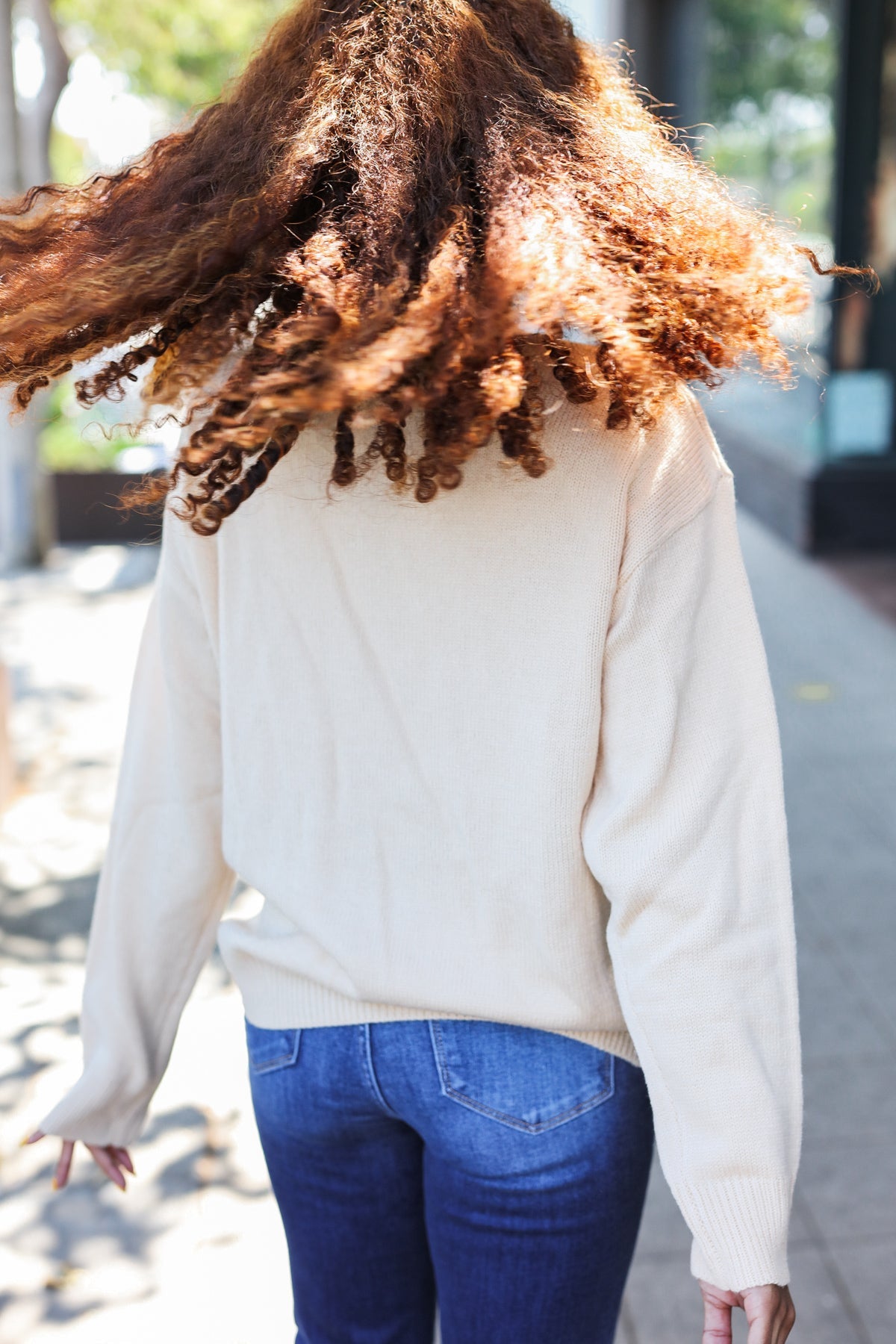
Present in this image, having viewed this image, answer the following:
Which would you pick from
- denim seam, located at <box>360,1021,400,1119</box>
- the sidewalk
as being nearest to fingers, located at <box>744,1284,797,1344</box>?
denim seam, located at <box>360,1021,400,1119</box>

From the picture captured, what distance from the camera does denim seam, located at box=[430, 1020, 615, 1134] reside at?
1.29 m

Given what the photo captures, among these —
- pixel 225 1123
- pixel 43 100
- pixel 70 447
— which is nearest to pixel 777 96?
pixel 43 100

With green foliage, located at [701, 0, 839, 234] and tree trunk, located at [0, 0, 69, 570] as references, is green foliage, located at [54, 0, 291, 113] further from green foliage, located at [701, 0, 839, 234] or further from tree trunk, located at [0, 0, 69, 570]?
green foliage, located at [701, 0, 839, 234]

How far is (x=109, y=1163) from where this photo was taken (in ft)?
5.75

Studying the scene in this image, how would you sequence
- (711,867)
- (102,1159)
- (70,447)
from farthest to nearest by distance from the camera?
(70,447), (102,1159), (711,867)

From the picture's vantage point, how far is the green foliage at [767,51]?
8.97m

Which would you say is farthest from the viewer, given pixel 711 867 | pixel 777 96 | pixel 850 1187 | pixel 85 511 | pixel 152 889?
pixel 85 511

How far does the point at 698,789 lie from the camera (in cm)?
119

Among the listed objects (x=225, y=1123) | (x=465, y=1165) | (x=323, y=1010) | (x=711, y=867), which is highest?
(x=711, y=867)

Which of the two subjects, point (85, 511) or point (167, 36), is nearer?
point (85, 511)

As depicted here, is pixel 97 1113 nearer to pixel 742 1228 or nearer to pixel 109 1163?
pixel 109 1163

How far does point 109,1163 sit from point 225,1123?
1494mm

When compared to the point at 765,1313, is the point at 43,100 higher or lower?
higher

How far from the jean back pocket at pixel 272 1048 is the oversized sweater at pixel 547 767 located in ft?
0.10
